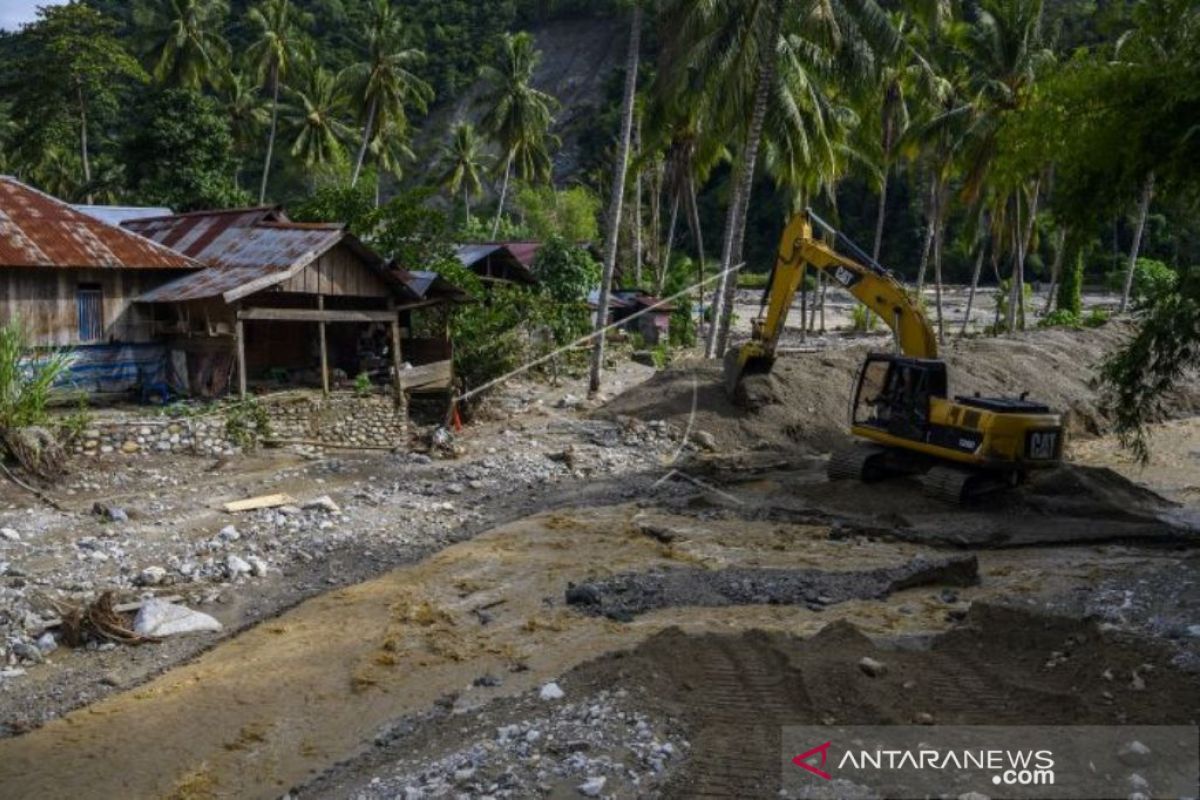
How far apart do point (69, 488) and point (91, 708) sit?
716 cm

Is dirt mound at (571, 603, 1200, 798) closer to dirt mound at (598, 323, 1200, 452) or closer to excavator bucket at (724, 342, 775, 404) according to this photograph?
dirt mound at (598, 323, 1200, 452)

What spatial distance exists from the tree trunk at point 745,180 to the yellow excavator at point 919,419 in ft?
18.1

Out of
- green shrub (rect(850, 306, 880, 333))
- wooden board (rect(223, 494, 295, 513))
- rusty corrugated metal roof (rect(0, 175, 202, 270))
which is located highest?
rusty corrugated metal roof (rect(0, 175, 202, 270))

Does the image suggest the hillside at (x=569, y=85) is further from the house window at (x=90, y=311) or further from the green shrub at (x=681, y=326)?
the house window at (x=90, y=311)

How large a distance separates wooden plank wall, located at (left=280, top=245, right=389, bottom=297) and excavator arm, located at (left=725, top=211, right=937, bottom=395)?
311 inches

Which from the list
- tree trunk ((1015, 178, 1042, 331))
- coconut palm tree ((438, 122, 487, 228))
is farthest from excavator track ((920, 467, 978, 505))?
coconut palm tree ((438, 122, 487, 228))

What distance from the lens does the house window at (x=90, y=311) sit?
20125mm

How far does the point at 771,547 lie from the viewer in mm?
14531

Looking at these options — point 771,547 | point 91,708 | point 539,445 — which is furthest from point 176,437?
point 771,547

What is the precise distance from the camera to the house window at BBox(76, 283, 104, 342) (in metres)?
20.1

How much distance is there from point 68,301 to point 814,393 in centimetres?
1451

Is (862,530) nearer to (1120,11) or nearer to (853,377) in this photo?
(1120,11)

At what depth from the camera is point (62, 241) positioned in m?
19.9

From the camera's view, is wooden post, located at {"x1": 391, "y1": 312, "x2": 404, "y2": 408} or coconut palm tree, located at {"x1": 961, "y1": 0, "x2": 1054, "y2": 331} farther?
coconut palm tree, located at {"x1": 961, "y1": 0, "x2": 1054, "y2": 331}
